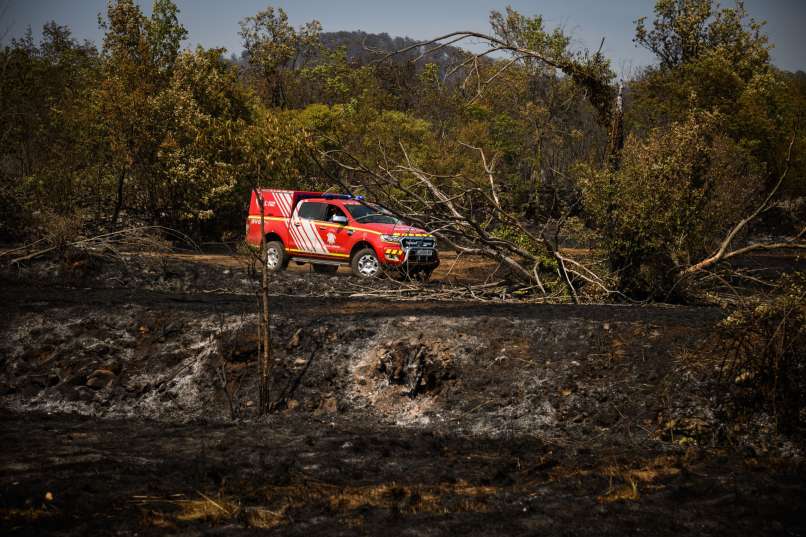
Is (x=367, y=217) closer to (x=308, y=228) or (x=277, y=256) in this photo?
(x=308, y=228)

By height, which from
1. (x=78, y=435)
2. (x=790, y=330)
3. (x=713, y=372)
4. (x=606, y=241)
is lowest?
(x=78, y=435)

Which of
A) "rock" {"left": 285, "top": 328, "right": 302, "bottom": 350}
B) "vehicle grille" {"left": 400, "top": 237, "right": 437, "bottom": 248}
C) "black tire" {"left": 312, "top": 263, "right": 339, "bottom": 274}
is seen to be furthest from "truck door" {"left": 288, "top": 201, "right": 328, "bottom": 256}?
"rock" {"left": 285, "top": 328, "right": 302, "bottom": 350}

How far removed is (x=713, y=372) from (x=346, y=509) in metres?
4.16

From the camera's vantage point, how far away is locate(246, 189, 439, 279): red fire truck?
14.8 m

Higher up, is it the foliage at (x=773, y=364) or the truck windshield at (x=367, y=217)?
the truck windshield at (x=367, y=217)

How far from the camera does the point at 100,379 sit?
8.04 meters

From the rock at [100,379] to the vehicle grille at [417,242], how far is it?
24.8 feet

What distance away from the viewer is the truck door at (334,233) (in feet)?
50.1

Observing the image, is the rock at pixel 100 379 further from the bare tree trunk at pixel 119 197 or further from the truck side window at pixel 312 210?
the bare tree trunk at pixel 119 197

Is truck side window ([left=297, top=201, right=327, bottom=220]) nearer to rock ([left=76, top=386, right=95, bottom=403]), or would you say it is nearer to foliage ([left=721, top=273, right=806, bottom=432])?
rock ([left=76, top=386, right=95, bottom=403])

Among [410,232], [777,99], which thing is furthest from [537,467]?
[777,99]

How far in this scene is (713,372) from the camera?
23.3ft

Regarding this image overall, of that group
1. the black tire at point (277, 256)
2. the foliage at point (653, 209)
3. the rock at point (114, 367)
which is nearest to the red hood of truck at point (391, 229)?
the black tire at point (277, 256)

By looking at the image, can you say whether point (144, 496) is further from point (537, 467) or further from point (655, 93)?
point (655, 93)
